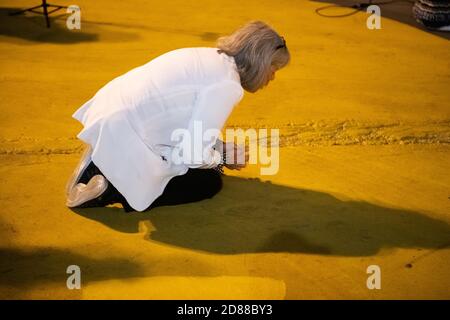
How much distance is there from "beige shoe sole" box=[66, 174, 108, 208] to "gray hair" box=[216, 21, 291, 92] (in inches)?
39.8

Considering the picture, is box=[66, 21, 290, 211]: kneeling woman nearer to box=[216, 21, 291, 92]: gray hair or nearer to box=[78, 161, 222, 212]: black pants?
box=[216, 21, 291, 92]: gray hair

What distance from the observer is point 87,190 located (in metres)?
3.46

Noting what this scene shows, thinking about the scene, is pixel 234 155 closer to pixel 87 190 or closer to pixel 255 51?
pixel 255 51

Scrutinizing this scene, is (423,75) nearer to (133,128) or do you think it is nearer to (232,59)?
(232,59)

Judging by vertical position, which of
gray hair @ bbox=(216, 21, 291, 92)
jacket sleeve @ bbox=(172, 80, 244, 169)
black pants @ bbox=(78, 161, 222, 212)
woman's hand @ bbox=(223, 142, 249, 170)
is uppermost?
gray hair @ bbox=(216, 21, 291, 92)

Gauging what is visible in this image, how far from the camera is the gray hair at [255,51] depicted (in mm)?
3166

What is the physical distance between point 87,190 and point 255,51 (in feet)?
4.19

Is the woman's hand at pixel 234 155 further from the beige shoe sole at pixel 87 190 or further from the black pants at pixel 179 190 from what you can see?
the beige shoe sole at pixel 87 190

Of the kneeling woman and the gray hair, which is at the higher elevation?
the gray hair

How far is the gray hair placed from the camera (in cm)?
317

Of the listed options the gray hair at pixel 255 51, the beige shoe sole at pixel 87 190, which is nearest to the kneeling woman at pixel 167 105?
the gray hair at pixel 255 51

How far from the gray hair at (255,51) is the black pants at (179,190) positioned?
70cm

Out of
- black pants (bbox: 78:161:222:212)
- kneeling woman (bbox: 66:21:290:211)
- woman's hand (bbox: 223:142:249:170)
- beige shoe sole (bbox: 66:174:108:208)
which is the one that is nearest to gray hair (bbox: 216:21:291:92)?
kneeling woman (bbox: 66:21:290:211)
